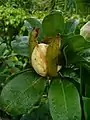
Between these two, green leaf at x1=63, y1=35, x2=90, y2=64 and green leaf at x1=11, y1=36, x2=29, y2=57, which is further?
green leaf at x1=11, y1=36, x2=29, y2=57

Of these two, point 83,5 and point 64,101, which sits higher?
point 83,5

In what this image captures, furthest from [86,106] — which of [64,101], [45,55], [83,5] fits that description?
[83,5]

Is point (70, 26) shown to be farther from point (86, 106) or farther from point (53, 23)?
point (86, 106)

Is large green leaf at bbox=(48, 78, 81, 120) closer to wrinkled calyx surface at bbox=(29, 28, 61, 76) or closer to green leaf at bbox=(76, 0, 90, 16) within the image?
wrinkled calyx surface at bbox=(29, 28, 61, 76)

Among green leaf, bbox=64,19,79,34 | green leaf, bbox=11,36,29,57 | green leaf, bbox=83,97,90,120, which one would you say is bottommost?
green leaf, bbox=83,97,90,120

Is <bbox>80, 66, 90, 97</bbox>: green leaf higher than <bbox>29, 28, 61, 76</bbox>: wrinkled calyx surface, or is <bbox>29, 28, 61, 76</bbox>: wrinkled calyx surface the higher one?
<bbox>29, 28, 61, 76</bbox>: wrinkled calyx surface

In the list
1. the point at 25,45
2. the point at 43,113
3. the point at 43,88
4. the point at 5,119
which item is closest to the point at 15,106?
the point at 43,88

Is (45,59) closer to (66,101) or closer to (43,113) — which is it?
(66,101)

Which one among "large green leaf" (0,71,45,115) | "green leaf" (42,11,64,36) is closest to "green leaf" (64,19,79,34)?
"green leaf" (42,11,64,36)
